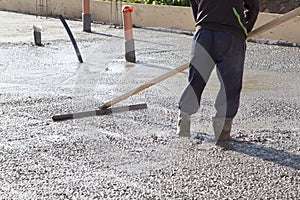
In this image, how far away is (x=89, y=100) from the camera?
27.3 ft

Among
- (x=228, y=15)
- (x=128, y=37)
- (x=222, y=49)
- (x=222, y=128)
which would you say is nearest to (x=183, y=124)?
(x=222, y=128)

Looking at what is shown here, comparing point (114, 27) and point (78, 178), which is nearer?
point (78, 178)

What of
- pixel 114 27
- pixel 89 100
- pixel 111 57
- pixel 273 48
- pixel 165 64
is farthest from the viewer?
pixel 114 27

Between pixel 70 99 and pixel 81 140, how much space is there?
1895mm

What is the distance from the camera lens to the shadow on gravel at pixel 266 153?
5863 millimetres

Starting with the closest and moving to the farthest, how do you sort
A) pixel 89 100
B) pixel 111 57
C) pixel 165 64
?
pixel 89 100
pixel 165 64
pixel 111 57

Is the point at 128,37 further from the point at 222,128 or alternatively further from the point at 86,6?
→ the point at 222,128

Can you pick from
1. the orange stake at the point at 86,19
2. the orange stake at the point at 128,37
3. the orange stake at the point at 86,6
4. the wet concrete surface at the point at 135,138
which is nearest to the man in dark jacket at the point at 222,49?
the wet concrete surface at the point at 135,138

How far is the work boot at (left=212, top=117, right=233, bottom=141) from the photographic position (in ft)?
20.9

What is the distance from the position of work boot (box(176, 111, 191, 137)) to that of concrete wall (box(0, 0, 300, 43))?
6.90 metres

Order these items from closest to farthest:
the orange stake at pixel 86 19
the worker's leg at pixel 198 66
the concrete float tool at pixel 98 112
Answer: the worker's leg at pixel 198 66 → the concrete float tool at pixel 98 112 → the orange stake at pixel 86 19

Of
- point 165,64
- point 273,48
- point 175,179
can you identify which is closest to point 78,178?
point 175,179

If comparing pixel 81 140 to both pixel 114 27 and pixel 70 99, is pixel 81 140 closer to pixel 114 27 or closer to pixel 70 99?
pixel 70 99

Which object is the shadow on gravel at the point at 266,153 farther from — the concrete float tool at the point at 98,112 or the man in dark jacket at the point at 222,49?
the concrete float tool at the point at 98,112
